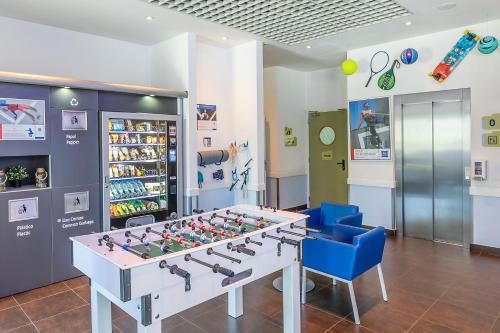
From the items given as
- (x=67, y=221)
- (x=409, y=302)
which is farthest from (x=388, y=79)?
(x=67, y=221)

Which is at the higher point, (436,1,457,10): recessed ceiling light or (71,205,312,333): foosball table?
(436,1,457,10): recessed ceiling light

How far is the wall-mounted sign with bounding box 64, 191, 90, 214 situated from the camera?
13.0 ft

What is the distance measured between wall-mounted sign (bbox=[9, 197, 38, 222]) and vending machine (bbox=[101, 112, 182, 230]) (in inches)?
28.1

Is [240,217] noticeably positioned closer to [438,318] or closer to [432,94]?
[438,318]

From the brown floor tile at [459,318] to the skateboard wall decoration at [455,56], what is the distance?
323cm

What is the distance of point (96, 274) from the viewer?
6.69 ft

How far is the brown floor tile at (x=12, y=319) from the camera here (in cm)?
299

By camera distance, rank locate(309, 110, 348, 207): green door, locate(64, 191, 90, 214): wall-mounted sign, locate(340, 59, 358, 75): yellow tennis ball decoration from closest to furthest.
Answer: locate(64, 191, 90, 214): wall-mounted sign
locate(340, 59, 358, 75): yellow tennis ball decoration
locate(309, 110, 348, 207): green door

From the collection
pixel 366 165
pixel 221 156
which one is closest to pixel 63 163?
pixel 221 156

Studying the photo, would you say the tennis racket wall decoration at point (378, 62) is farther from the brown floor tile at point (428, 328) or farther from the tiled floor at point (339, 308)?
the brown floor tile at point (428, 328)

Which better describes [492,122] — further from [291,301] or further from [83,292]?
[83,292]

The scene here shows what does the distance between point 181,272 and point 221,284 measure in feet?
1.42

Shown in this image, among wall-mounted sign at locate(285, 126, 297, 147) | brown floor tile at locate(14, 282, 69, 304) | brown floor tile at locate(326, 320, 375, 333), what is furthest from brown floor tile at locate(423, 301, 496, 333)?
wall-mounted sign at locate(285, 126, 297, 147)

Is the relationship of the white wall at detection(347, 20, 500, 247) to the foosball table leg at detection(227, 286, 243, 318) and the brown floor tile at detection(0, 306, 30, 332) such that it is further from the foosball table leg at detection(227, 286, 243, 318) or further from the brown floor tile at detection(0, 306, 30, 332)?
the brown floor tile at detection(0, 306, 30, 332)
